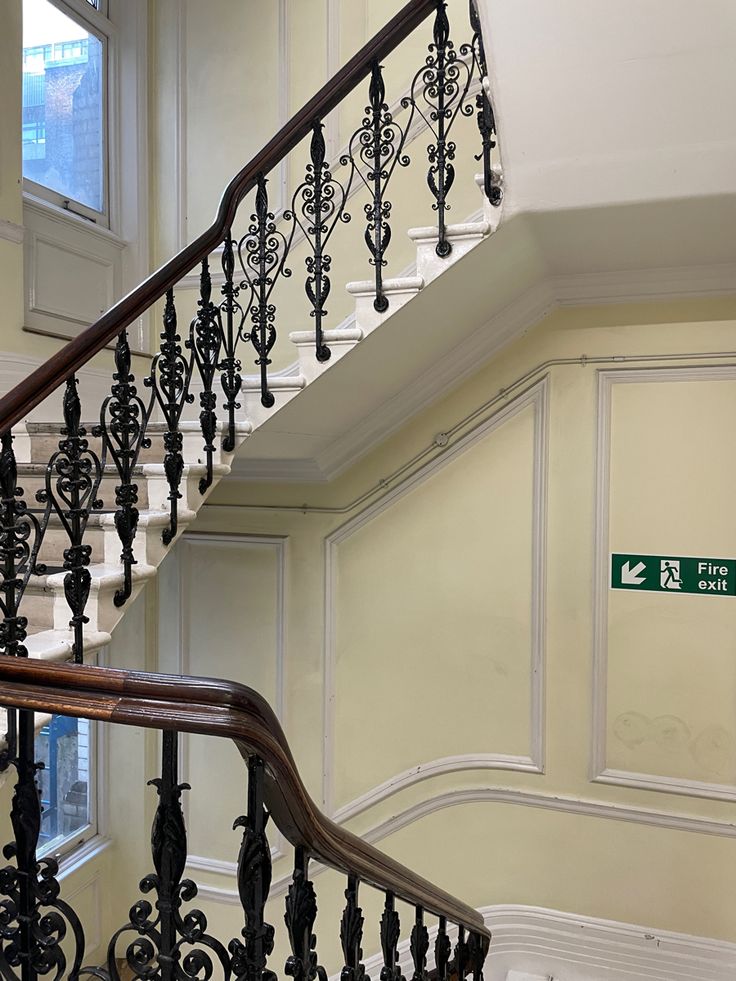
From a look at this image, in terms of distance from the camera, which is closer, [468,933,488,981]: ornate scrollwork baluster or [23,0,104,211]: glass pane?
[468,933,488,981]: ornate scrollwork baluster

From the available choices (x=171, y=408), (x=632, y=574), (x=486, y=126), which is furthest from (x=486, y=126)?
(x=632, y=574)

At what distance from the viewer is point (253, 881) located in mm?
910

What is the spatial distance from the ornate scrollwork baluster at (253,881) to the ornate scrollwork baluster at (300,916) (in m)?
0.08

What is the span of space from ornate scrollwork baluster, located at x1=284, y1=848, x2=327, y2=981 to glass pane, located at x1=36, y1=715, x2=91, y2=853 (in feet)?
11.3

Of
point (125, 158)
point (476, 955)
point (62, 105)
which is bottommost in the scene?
point (476, 955)

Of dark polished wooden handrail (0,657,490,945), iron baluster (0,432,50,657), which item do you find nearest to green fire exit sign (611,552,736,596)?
iron baluster (0,432,50,657)

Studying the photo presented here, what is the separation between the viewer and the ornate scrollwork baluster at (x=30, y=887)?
2.97 feet

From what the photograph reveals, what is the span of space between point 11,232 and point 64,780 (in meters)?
3.16

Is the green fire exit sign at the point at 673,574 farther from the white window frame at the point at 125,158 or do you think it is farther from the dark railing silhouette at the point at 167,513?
the white window frame at the point at 125,158

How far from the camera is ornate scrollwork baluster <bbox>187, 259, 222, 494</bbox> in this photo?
2.51 meters

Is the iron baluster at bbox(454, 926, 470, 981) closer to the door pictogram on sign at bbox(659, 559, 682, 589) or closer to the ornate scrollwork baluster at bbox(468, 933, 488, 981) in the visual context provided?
the ornate scrollwork baluster at bbox(468, 933, 488, 981)

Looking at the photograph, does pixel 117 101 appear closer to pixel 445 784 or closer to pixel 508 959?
pixel 445 784

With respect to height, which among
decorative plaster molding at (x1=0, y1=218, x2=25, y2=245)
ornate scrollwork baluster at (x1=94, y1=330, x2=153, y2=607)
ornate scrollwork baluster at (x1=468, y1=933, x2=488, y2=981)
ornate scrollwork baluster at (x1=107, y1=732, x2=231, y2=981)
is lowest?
ornate scrollwork baluster at (x1=468, y1=933, x2=488, y2=981)

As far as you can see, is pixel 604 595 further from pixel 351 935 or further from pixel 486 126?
pixel 351 935
